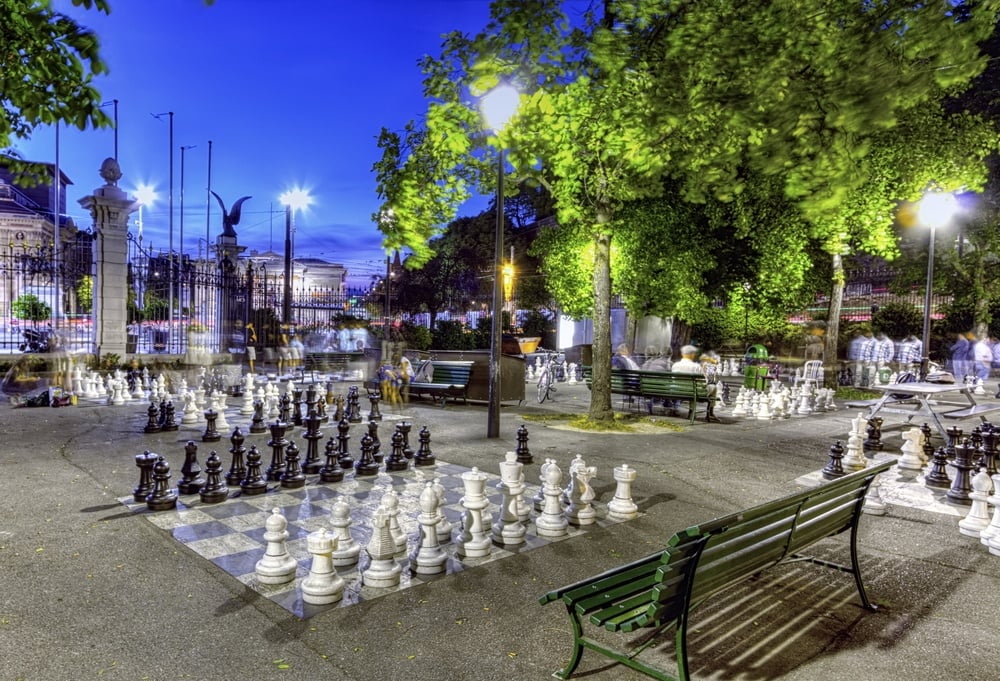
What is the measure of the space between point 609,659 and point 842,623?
4.96 ft

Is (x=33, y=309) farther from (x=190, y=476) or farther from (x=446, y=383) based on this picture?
(x=190, y=476)

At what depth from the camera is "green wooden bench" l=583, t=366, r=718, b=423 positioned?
12.1m

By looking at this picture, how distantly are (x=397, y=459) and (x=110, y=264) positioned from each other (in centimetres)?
1357

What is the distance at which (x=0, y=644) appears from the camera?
3188 mm

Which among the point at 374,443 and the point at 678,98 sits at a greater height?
the point at 678,98

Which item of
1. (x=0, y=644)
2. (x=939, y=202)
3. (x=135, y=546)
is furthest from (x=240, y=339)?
(x=939, y=202)

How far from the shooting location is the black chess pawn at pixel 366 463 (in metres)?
7.11

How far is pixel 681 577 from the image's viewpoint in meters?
2.80

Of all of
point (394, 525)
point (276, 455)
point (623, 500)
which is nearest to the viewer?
point (394, 525)

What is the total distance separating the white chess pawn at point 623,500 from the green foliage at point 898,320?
25368 millimetres

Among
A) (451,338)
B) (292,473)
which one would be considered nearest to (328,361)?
(451,338)

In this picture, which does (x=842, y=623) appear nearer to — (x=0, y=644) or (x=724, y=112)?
(x=0, y=644)

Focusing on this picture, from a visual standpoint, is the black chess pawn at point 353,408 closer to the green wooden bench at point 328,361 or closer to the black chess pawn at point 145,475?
the black chess pawn at point 145,475

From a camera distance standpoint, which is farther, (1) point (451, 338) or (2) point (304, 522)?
(1) point (451, 338)
